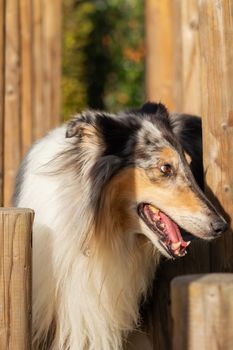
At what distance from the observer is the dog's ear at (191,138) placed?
5.01 metres

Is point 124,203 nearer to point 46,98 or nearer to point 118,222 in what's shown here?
point 118,222

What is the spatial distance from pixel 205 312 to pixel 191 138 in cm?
237

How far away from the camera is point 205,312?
2.86 m

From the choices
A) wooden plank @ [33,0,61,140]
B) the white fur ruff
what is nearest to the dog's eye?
the white fur ruff

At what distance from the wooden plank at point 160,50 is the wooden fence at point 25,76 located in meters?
1.35

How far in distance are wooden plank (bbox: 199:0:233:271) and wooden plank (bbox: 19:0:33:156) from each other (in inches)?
99.1

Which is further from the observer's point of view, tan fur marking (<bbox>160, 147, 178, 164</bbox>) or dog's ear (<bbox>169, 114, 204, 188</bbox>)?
dog's ear (<bbox>169, 114, 204, 188</bbox>)

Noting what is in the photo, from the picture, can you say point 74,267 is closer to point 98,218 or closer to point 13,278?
point 98,218

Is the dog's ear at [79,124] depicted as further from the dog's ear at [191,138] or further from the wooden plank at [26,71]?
the wooden plank at [26,71]

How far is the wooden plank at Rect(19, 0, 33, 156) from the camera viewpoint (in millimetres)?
6580

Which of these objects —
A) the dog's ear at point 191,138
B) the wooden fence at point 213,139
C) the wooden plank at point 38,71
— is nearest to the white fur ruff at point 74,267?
the wooden fence at point 213,139

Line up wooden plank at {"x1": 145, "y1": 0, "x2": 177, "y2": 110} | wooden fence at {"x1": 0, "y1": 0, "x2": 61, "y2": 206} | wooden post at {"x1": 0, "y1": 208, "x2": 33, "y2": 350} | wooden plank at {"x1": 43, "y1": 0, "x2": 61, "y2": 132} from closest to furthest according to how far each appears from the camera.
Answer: wooden post at {"x1": 0, "y1": 208, "x2": 33, "y2": 350}, wooden fence at {"x1": 0, "y1": 0, "x2": 61, "y2": 206}, wooden plank at {"x1": 43, "y1": 0, "x2": 61, "y2": 132}, wooden plank at {"x1": 145, "y1": 0, "x2": 177, "y2": 110}

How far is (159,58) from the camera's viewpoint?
832cm

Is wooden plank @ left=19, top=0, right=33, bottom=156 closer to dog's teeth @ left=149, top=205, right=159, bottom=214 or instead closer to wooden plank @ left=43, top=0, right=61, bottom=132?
wooden plank @ left=43, top=0, right=61, bottom=132
